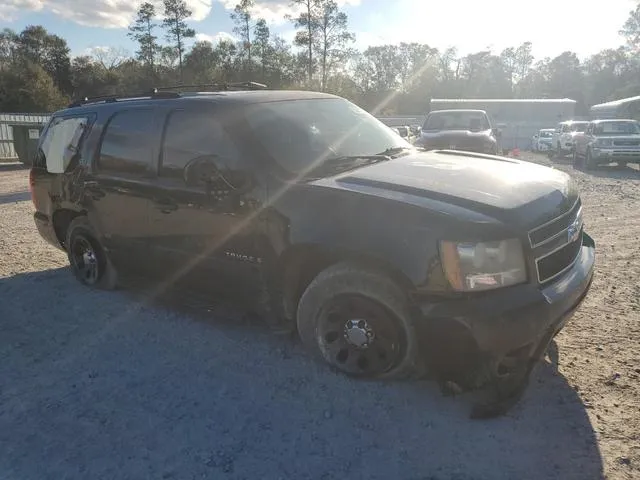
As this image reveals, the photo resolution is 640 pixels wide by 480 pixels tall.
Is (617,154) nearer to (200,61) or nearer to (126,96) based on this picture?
(126,96)

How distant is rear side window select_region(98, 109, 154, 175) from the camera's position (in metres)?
4.43

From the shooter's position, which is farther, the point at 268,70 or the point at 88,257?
the point at 268,70

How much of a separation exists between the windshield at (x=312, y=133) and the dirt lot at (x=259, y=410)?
4.20 ft

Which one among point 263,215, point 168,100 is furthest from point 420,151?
point 168,100

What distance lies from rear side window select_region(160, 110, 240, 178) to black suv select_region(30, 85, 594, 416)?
1 centimetres

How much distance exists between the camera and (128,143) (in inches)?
182

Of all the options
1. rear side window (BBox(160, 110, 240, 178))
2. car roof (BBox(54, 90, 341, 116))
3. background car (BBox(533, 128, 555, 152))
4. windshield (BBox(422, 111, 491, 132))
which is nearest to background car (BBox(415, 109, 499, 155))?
windshield (BBox(422, 111, 491, 132))

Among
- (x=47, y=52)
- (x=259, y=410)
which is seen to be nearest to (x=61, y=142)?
(x=259, y=410)

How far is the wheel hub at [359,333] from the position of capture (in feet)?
10.9

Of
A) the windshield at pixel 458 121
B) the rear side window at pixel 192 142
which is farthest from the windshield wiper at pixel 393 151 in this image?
the windshield at pixel 458 121

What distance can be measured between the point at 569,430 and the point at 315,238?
5.87 feet

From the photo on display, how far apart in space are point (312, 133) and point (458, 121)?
1103 centimetres

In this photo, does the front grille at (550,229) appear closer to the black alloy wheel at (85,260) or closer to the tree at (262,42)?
the black alloy wheel at (85,260)

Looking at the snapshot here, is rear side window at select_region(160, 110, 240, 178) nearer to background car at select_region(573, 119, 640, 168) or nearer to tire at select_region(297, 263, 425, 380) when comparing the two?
tire at select_region(297, 263, 425, 380)
